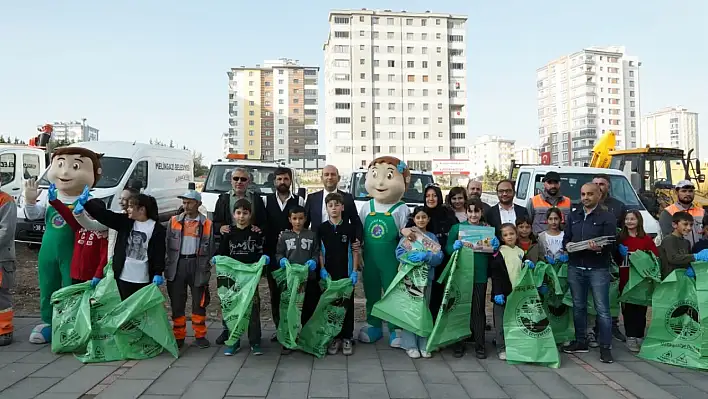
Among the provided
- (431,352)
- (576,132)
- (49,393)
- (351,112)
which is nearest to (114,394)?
(49,393)

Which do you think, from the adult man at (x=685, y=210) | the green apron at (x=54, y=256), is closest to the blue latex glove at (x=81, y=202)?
the green apron at (x=54, y=256)

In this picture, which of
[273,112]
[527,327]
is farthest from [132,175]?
[273,112]

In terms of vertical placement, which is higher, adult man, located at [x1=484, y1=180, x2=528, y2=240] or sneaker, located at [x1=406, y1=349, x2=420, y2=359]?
adult man, located at [x1=484, y1=180, x2=528, y2=240]

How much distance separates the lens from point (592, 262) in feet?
16.5

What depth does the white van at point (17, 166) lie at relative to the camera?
39.2 feet

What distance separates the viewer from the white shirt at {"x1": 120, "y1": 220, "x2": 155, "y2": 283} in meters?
5.04

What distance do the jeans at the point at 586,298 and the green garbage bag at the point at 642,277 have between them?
0.40 metres

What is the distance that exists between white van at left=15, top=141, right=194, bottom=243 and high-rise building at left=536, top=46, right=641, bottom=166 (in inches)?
2888

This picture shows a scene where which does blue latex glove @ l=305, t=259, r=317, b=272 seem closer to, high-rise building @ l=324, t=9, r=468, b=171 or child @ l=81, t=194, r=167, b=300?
child @ l=81, t=194, r=167, b=300

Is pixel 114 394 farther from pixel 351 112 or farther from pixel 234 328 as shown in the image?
pixel 351 112

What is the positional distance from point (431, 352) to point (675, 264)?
8.52ft

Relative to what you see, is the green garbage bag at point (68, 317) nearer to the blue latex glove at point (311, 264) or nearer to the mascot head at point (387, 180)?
the blue latex glove at point (311, 264)

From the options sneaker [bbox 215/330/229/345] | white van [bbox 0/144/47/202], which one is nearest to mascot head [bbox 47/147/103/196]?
sneaker [bbox 215/330/229/345]

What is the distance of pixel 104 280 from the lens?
16.0 ft
